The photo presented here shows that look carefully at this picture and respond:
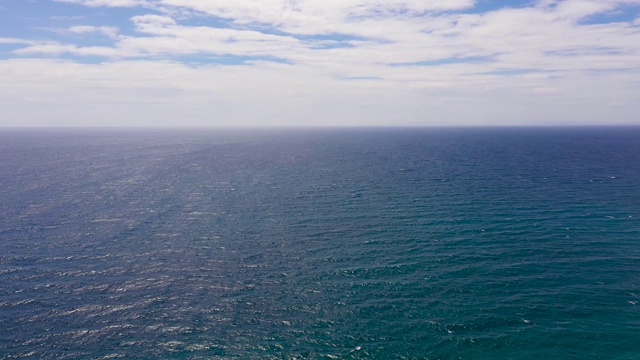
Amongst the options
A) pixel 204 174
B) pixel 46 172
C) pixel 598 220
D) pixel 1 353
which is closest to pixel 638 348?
pixel 598 220

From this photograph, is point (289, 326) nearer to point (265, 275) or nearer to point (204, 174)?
point (265, 275)

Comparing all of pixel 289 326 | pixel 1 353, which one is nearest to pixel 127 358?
pixel 1 353

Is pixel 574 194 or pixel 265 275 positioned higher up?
pixel 574 194

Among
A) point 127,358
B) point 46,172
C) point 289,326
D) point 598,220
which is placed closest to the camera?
point 127,358

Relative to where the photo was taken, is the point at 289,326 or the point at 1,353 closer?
the point at 1,353

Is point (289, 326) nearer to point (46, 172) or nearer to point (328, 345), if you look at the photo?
point (328, 345)

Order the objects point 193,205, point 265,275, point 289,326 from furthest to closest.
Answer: point 193,205
point 265,275
point 289,326
